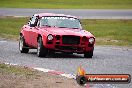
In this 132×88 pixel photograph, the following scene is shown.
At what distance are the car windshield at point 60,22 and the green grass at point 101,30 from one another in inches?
301

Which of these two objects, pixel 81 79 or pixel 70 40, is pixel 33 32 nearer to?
pixel 70 40

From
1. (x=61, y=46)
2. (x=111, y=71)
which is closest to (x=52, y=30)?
(x=61, y=46)

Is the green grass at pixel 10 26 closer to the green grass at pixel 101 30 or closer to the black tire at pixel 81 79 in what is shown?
the green grass at pixel 101 30

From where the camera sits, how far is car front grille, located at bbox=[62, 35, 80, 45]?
58.3ft

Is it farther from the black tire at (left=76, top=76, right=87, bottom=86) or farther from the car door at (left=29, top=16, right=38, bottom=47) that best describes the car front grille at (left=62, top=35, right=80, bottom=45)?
Answer: the black tire at (left=76, top=76, right=87, bottom=86)

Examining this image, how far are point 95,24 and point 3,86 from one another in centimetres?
2920

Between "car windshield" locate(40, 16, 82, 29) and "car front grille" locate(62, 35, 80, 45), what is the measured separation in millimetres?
1371

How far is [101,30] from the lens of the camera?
33.9 meters

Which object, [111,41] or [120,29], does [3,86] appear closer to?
[111,41]

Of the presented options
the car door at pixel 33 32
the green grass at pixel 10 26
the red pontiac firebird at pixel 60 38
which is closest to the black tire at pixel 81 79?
the red pontiac firebird at pixel 60 38

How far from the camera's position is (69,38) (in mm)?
17812

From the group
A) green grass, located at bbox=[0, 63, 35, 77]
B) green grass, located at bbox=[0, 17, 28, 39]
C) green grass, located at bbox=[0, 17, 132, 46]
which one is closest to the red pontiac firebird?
green grass, located at bbox=[0, 63, 35, 77]

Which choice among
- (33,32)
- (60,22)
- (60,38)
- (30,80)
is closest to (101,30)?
(60,22)

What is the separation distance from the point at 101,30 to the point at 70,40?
16.2m
